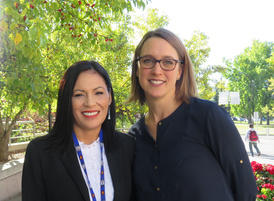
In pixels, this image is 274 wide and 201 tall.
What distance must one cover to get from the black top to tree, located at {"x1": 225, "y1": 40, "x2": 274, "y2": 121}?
50267 millimetres

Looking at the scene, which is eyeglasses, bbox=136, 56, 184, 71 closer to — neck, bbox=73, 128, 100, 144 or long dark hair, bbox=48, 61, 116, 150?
long dark hair, bbox=48, 61, 116, 150

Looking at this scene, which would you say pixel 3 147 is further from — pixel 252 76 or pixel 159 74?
pixel 252 76

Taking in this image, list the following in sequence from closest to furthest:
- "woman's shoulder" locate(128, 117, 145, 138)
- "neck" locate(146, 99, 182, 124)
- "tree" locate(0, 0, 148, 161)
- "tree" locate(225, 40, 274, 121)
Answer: "neck" locate(146, 99, 182, 124) → "woman's shoulder" locate(128, 117, 145, 138) → "tree" locate(0, 0, 148, 161) → "tree" locate(225, 40, 274, 121)

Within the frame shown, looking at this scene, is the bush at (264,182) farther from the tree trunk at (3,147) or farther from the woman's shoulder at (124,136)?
the tree trunk at (3,147)

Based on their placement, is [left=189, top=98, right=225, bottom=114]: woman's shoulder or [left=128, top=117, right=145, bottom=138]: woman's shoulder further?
[left=128, top=117, right=145, bottom=138]: woman's shoulder

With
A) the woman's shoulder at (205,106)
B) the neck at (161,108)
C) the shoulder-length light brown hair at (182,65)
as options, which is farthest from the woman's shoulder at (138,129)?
the woman's shoulder at (205,106)

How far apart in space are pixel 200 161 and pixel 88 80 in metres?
1.13

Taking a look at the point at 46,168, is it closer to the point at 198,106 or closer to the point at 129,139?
the point at 129,139

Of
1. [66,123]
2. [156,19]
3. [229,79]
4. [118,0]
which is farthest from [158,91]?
[229,79]

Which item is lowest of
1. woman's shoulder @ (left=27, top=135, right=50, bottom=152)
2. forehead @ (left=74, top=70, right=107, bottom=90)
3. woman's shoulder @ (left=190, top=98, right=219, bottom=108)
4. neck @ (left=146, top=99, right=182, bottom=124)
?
woman's shoulder @ (left=27, top=135, right=50, bottom=152)

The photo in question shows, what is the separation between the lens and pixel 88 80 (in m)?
2.24

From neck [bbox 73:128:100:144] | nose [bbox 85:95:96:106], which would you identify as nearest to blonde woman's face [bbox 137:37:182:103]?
nose [bbox 85:95:96:106]

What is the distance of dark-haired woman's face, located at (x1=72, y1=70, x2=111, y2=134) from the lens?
7.28ft

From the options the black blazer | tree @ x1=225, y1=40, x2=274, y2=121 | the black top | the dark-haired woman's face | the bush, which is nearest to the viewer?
the black top
